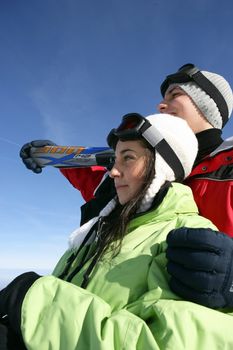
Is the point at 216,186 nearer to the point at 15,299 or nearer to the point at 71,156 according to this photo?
the point at 15,299

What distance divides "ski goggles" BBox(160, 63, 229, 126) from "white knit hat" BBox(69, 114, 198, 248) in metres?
0.80

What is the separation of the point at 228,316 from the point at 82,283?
78cm

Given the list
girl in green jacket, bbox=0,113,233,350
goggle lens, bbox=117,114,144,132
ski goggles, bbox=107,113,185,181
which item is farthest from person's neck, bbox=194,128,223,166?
goggle lens, bbox=117,114,144,132

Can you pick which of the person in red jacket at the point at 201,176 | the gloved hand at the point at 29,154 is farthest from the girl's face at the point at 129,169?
the gloved hand at the point at 29,154

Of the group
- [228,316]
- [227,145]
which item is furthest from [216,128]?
[228,316]

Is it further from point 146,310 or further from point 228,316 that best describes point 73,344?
point 228,316

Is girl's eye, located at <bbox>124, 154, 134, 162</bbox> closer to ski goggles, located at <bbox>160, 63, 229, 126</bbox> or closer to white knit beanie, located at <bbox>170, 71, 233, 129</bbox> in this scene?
white knit beanie, located at <bbox>170, 71, 233, 129</bbox>

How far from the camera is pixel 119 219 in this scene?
2.04m

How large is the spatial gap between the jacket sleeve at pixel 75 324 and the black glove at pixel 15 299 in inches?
1.3

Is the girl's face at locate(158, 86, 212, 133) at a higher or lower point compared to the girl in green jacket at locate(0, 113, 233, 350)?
higher

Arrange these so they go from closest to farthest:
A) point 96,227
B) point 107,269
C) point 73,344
Result: point 73,344 → point 107,269 → point 96,227

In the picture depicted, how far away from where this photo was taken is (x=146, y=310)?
1374 mm

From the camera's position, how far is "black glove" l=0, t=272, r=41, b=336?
1384mm

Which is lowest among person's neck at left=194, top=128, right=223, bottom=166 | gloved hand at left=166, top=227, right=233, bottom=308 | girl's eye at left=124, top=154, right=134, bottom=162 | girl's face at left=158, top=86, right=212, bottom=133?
gloved hand at left=166, top=227, right=233, bottom=308
